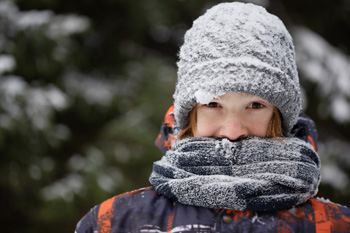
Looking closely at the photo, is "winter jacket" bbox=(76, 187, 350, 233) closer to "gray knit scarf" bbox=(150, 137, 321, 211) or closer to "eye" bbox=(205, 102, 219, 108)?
"gray knit scarf" bbox=(150, 137, 321, 211)

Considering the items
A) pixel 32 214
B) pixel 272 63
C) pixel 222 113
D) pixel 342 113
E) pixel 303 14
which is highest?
pixel 303 14

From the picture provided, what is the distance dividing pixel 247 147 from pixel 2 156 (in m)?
2.87

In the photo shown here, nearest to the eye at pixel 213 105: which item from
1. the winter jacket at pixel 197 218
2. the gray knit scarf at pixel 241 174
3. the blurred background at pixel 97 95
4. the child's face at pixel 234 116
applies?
the child's face at pixel 234 116

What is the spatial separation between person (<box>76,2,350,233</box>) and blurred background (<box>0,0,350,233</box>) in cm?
252

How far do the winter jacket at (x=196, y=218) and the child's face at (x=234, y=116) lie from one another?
0.23 metres

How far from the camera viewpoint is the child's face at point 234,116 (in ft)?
3.42

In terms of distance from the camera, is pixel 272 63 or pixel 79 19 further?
pixel 79 19

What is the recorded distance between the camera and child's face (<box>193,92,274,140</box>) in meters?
1.04

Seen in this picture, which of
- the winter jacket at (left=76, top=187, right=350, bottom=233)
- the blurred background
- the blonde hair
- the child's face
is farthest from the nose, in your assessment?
the blurred background

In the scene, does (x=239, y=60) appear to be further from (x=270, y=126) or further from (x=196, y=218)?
(x=196, y=218)

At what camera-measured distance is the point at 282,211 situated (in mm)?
1028

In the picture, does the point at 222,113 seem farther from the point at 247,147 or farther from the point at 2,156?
the point at 2,156

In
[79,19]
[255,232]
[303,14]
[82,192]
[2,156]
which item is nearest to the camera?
[255,232]

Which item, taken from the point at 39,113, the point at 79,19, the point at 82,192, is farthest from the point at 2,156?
the point at 79,19
